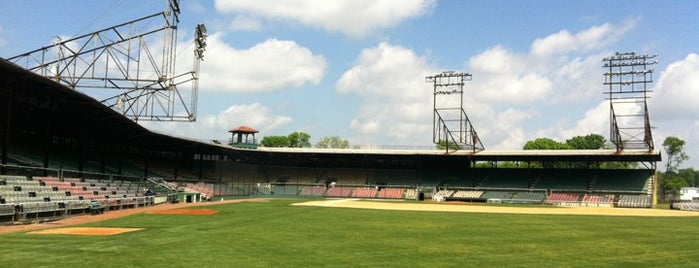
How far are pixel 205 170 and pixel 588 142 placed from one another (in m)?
88.6

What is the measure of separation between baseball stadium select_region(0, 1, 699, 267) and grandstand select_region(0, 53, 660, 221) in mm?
205

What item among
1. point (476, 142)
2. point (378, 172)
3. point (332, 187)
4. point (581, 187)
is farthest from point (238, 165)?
point (581, 187)

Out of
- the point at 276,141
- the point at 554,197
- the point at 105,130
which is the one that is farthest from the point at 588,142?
the point at 105,130

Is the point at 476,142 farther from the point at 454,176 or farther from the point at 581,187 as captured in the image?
the point at 581,187

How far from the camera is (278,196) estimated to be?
241ft

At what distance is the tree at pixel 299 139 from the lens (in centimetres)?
14050

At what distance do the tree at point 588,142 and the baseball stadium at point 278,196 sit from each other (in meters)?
56.3

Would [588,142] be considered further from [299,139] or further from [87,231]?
[87,231]

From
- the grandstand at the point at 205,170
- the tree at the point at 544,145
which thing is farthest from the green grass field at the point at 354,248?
the tree at the point at 544,145

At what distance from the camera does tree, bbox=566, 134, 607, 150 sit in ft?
401

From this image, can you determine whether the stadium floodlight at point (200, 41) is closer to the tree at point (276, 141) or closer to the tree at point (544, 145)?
the tree at point (544, 145)

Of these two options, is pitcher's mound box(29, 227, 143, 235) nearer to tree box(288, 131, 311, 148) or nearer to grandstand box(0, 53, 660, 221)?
grandstand box(0, 53, 660, 221)

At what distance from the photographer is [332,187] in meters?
76.1

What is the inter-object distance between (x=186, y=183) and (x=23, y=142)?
66.9 feet
